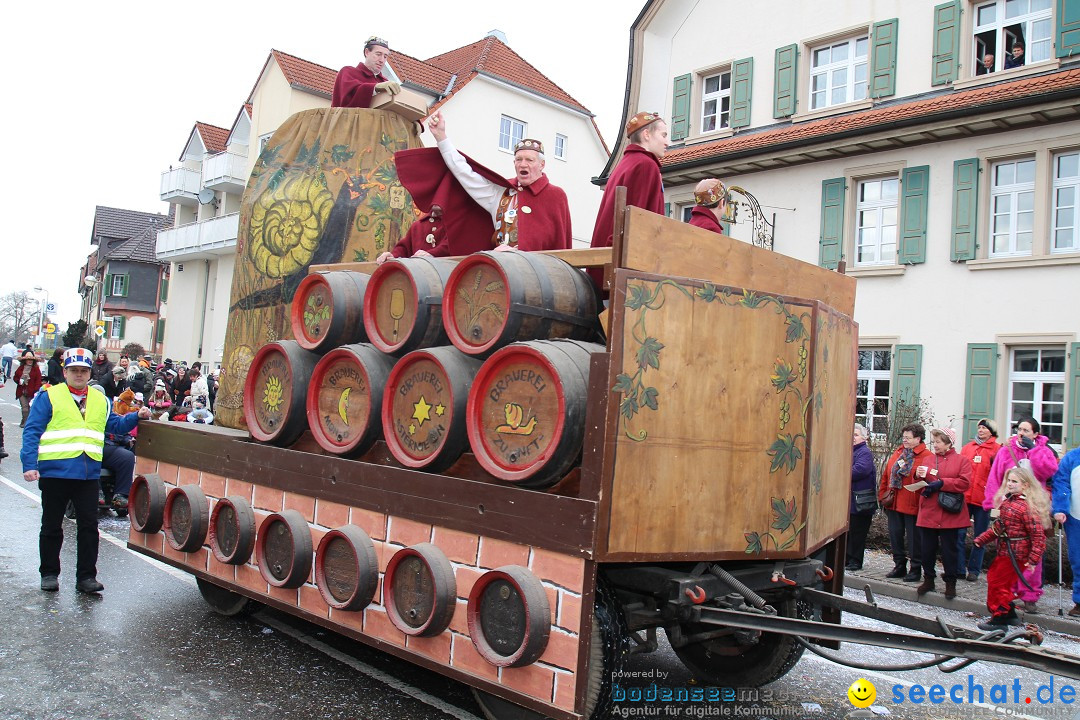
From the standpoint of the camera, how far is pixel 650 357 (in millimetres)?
3486

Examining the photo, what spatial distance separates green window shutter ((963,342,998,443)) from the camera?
44.1ft

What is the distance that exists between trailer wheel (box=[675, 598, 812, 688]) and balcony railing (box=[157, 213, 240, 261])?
97.0 ft

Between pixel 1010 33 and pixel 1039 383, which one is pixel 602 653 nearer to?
pixel 1039 383

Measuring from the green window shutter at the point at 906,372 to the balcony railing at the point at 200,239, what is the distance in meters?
23.8

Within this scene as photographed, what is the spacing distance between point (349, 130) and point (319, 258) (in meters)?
0.95

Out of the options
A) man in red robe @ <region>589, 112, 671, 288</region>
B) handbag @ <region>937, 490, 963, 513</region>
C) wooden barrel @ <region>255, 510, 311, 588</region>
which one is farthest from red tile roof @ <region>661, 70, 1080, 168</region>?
wooden barrel @ <region>255, 510, 311, 588</region>

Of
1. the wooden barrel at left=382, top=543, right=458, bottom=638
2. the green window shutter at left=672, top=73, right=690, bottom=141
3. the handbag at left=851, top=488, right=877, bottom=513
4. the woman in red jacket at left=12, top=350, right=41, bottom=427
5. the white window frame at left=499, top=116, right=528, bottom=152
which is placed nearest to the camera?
the wooden barrel at left=382, top=543, right=458, bottom=638

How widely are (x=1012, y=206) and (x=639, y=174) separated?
36.5 feet

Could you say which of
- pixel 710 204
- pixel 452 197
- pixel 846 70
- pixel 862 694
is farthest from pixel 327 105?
pixel 862 694

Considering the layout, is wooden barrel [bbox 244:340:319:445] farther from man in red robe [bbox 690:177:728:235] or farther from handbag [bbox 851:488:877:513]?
handbag [bbox 851:488:877:513]

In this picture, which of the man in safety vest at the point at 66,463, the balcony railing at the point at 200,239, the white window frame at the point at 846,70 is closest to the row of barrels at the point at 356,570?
the man in safety vest at the point at 66,463

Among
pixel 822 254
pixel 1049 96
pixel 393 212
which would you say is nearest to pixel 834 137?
pixel 822 254

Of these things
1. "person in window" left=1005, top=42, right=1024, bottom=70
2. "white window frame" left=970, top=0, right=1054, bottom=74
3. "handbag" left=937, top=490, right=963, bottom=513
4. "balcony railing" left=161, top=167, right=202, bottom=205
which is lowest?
"handbag" left=937, top=490, right=963, bottom=513

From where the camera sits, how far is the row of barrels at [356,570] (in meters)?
3.48
